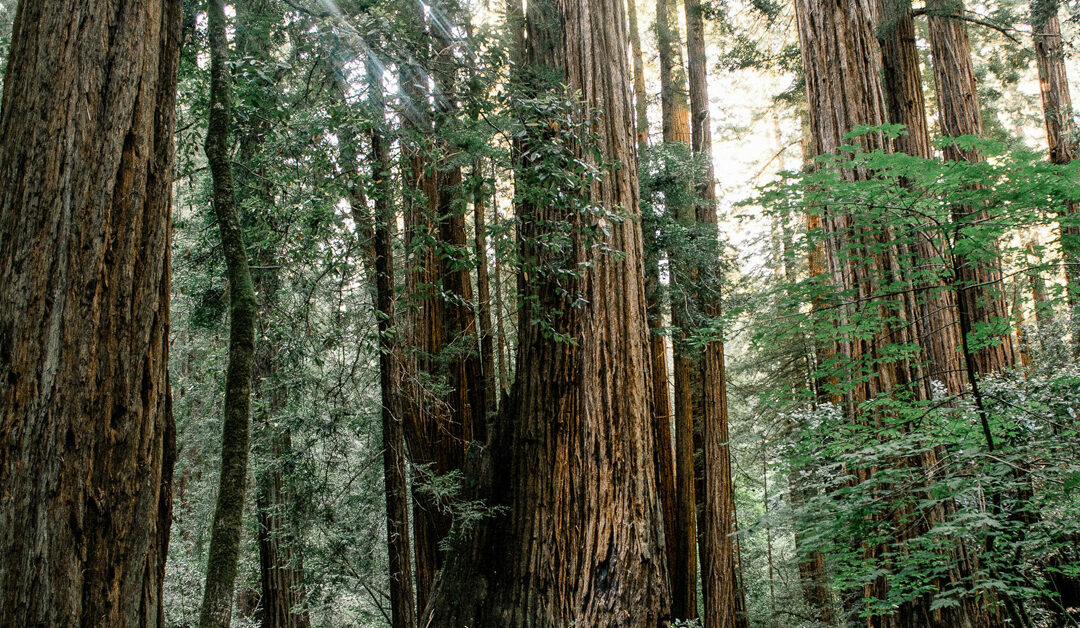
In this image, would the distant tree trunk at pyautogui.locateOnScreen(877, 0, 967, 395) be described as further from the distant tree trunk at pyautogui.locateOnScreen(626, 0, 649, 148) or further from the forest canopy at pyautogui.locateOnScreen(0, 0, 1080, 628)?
the distant tree trunk at pyautogui.locateOnScreen(626, 0, 649, 148)

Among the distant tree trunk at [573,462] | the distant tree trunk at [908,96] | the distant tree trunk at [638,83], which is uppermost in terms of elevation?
the distant tree trunk at [638,83]

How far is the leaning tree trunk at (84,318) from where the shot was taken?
202cm

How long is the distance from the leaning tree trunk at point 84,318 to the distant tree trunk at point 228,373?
1451mm

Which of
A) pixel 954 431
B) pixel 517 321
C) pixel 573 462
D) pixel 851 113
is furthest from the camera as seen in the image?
pixel 517 321

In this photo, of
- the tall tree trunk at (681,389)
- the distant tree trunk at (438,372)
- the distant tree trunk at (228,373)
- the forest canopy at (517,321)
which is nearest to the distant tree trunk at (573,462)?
the forest canopy at (517,321)

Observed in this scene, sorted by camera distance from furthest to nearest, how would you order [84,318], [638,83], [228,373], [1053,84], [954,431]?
[1053,84]
[638,83]
[228,373]
[954,431]
[84,318]

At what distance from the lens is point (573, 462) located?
4891 millimetres

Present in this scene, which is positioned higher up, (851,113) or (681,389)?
(851,113)

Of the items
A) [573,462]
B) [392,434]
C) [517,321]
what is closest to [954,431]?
[573,462]

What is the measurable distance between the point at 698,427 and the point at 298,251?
23.1 feet

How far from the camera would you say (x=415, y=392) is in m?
6.59

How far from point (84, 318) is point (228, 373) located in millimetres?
1918

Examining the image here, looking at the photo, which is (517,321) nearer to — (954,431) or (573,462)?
(573,462)

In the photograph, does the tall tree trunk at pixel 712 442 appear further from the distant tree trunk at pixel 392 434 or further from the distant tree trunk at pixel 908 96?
the distant tree trunk at pixel 392 434
